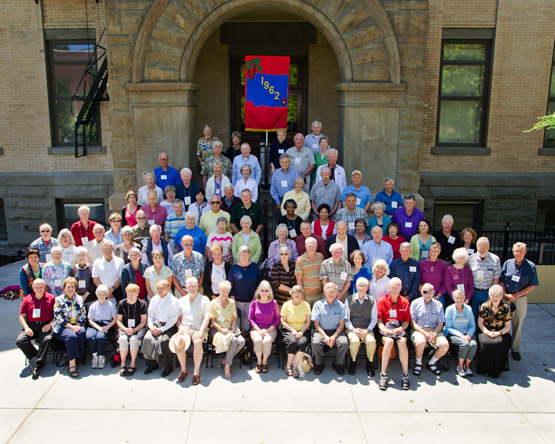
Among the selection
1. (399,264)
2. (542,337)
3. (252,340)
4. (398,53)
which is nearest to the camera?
(252,340)

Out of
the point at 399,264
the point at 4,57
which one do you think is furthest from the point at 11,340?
the point at 4,57

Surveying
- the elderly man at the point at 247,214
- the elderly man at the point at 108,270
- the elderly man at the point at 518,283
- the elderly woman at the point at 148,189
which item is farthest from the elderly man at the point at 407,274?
the elderly woman at the point at 148,189

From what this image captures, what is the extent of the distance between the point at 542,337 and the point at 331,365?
12.2 ft

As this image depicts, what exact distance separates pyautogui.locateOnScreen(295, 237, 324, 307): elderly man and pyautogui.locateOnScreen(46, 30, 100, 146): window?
828 centimetres

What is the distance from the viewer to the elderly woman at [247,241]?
8117 mm

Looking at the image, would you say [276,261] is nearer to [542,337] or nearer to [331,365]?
[331,365]

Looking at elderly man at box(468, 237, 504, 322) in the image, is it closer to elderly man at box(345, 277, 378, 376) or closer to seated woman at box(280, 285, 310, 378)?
elderly man at box(345, 277, 378, 376)

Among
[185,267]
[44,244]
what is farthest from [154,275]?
[44,244]

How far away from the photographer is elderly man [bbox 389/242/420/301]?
7.70 meters

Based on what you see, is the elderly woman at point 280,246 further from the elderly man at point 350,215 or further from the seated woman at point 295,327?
the elderly man at point 350,215

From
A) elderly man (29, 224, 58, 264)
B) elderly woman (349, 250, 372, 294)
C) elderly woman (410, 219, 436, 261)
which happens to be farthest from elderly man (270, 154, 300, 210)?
elderly man (29, 224, 58, 264)

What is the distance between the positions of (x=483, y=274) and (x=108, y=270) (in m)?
5.59

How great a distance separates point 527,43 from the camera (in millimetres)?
12578

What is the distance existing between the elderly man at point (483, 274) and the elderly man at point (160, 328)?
4437mm
